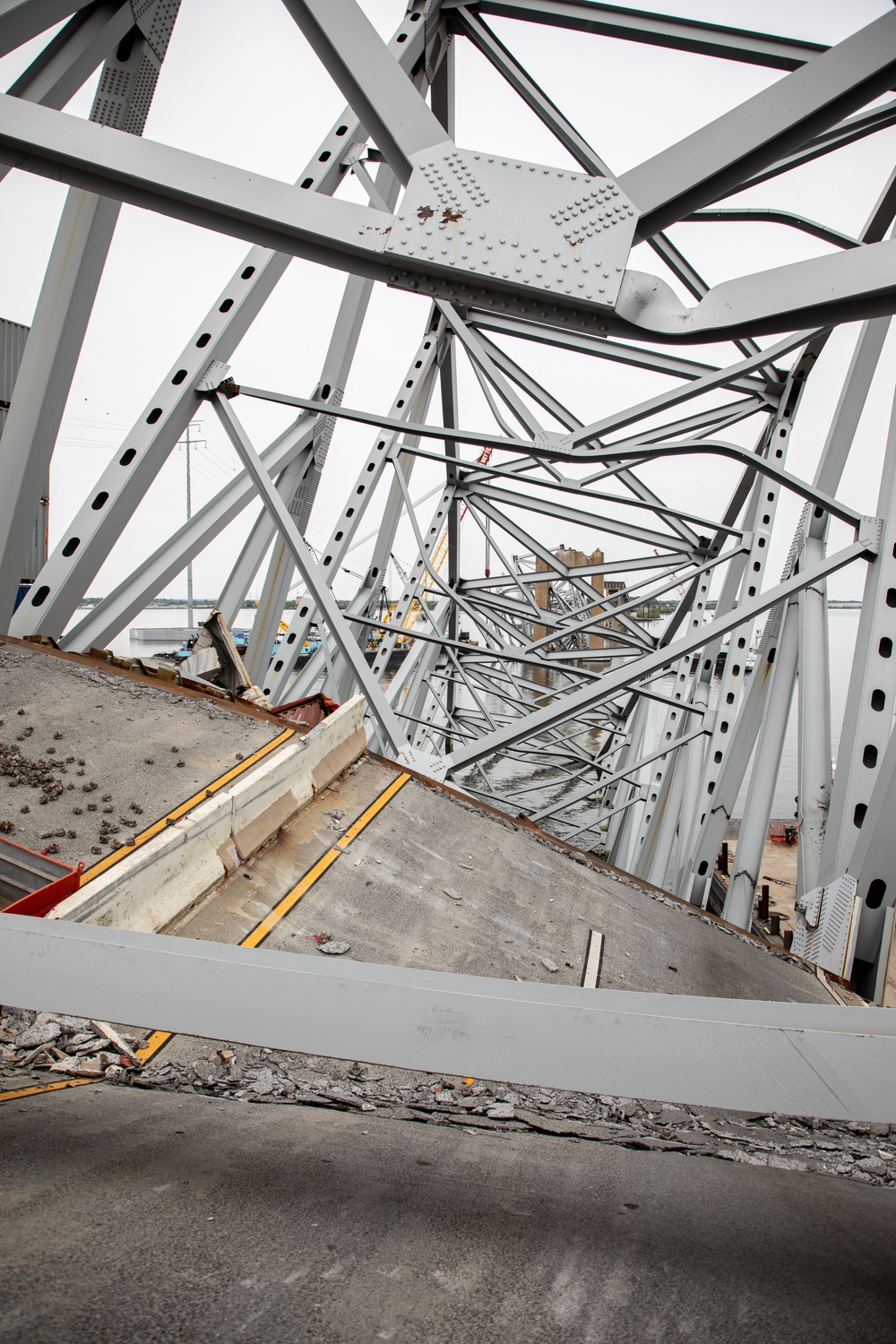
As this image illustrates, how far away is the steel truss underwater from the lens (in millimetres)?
2945

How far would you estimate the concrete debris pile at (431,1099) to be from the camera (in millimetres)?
3609

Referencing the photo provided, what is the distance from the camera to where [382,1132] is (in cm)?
333

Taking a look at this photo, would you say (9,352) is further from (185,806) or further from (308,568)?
(185,806)

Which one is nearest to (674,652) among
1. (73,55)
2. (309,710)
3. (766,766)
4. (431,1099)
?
(766,766)

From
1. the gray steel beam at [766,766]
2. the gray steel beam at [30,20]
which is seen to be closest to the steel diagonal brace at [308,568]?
the gray steel beam at [30,20]

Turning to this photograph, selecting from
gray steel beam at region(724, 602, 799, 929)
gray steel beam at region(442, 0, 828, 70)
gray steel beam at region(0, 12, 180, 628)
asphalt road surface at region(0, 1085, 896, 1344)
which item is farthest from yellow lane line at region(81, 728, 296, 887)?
gray steel beam at region(442, 0, 828, 70)

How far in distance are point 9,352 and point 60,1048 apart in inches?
591

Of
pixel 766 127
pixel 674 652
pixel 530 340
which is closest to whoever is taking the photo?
pixel 766 127

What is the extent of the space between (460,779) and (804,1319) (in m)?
35.2

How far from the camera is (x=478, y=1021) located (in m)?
2.12

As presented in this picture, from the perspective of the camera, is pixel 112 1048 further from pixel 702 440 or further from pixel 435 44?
pixel 435 44

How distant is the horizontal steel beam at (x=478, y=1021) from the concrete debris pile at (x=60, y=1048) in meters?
1.55

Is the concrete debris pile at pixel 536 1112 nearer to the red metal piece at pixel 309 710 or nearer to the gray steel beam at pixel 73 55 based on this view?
the red metal piece at pixel 309 710

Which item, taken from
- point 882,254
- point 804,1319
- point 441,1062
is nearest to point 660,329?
point 882,254
